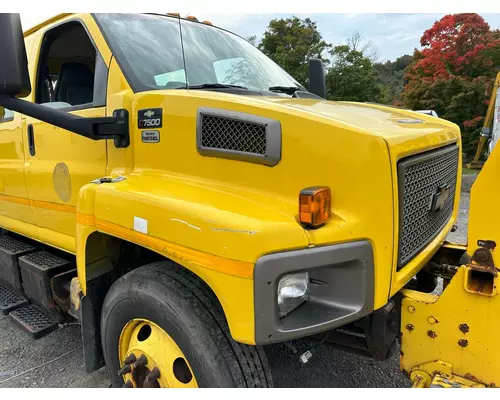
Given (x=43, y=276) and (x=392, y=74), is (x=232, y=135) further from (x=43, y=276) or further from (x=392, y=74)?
(x=392, y=74)

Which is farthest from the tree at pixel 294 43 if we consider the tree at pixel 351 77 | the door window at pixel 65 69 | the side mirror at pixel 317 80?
the door window at pixel 65 69

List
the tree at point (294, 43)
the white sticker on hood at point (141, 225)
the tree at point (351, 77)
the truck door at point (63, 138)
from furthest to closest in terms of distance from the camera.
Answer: the tree at point (351, 77)
the tree at point (294, 43)
the truck door at point (63, 138)
the white sticker on hood at point (141, 225)

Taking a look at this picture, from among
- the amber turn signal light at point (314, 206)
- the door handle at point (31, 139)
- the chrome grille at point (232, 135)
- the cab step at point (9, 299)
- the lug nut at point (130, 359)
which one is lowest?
the cab step at point (9, 299)

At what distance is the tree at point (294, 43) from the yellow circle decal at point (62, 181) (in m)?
15.7

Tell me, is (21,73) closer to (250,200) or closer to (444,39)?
(250,200)

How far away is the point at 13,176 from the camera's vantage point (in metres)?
3.65

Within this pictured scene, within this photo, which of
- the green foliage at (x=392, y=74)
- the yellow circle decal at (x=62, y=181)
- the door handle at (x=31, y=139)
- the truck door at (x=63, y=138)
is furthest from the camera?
the green foliage at (x=392, y=74)

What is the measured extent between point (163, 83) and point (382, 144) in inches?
55.1

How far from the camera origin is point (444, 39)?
1581cm

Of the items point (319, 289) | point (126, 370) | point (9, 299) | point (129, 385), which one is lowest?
point (9, 299)

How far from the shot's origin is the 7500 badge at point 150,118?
2273 mm

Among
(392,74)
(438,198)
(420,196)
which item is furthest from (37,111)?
(392,74)

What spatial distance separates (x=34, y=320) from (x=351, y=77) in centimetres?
1938

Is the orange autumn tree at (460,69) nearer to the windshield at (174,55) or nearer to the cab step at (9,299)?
the windshield at (174,55)
